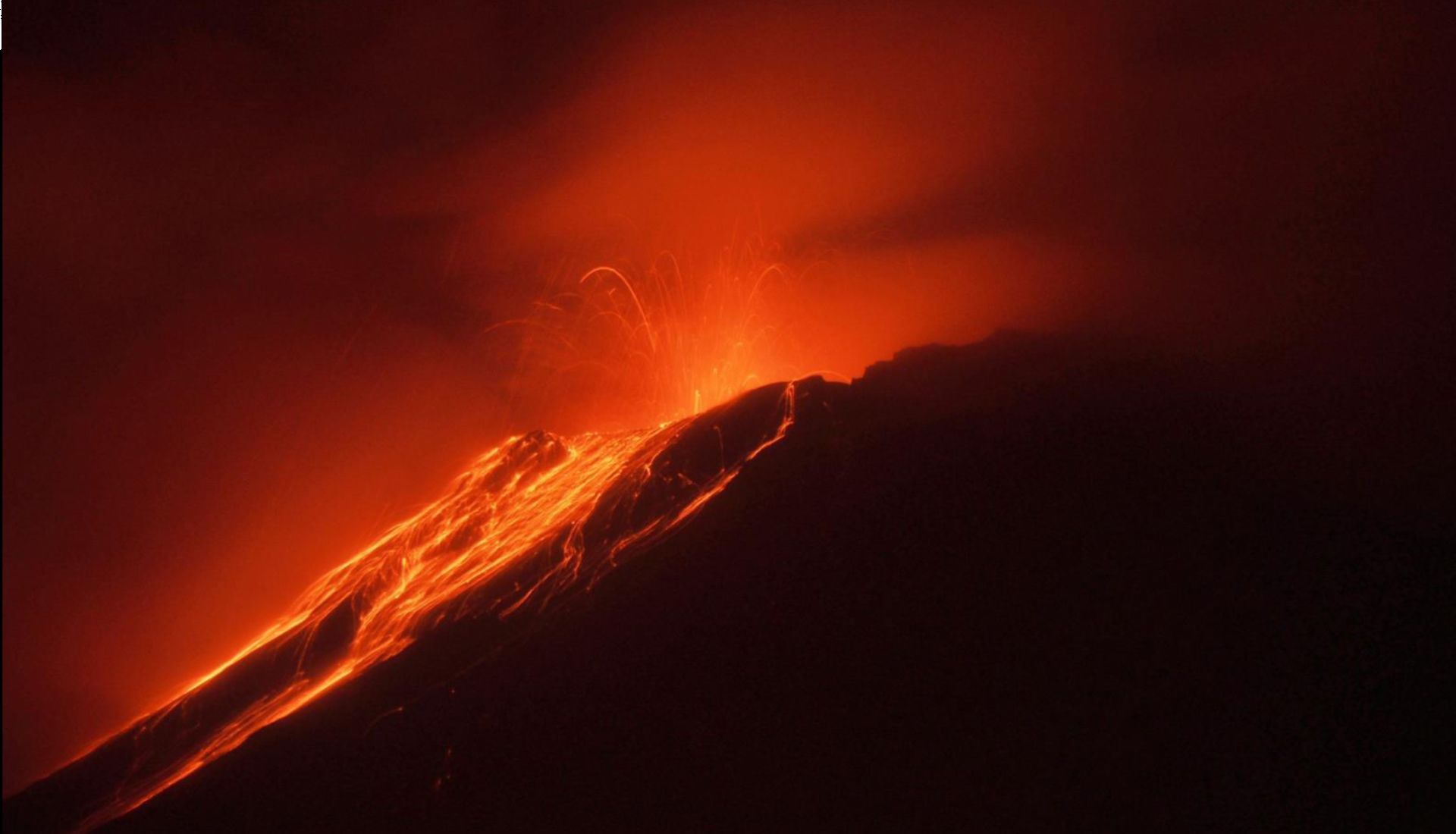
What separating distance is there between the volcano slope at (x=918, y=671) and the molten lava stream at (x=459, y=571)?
216 mm

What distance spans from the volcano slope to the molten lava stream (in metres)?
0.22

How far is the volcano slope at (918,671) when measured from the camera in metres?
7.48

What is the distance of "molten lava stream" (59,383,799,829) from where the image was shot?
11.2 metres

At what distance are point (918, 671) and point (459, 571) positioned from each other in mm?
8121

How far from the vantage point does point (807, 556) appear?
993 cm

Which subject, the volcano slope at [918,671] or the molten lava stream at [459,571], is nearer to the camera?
the volcano slope at [918,671]

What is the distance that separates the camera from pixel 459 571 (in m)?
13.6

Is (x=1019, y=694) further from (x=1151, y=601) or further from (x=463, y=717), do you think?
(x=463, y=717)

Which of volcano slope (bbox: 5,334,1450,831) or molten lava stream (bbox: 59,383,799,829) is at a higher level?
molten lava stream (bbox: 59,383,799,829)

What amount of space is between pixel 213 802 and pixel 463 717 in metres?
2.68

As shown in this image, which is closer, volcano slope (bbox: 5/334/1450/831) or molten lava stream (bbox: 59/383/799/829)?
volcano slope (bbox: 5/334/1450/831)

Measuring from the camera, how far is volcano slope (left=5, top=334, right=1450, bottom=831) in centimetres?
748

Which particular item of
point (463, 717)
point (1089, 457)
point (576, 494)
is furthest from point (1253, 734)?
point (576, 494)

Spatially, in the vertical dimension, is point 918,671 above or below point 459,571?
below
